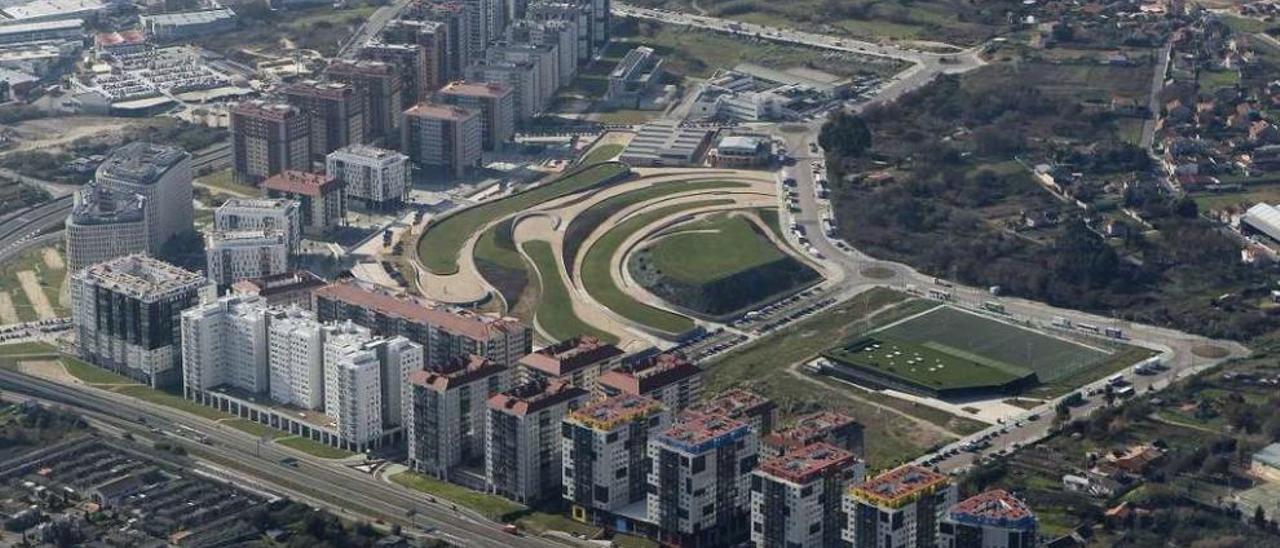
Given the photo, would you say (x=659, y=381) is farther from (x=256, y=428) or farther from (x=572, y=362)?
(x=256, y=428)

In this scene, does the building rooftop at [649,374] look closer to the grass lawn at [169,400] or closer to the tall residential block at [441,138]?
the grass lawn at [169,400]

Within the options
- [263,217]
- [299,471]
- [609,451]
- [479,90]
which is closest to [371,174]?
[263,217]

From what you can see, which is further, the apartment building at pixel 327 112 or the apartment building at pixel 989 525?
the apartment building at pixel 327 112

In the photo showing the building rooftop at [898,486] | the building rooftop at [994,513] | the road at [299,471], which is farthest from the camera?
the road at [299,471]

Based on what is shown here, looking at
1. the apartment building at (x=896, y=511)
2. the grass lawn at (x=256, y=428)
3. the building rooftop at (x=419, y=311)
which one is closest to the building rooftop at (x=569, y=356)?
the building rooftop at (x=419, y=311)

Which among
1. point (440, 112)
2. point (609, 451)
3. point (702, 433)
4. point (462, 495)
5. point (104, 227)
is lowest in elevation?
point (462, 495)

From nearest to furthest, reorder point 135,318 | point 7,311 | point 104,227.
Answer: point 135,318
point 7,311
point 104,227

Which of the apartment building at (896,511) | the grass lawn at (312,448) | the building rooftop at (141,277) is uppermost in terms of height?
the building rooftop at (141,277)
